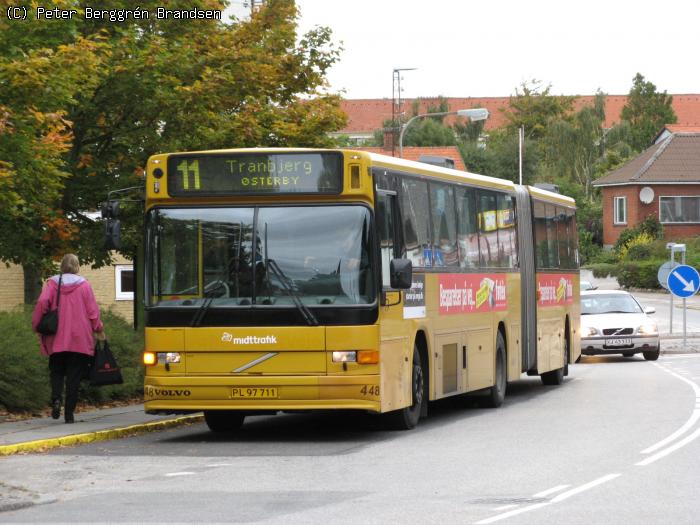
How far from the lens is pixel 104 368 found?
675 inches

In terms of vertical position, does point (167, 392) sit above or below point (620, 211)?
below

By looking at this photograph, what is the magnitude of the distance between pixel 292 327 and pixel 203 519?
17.8 ft

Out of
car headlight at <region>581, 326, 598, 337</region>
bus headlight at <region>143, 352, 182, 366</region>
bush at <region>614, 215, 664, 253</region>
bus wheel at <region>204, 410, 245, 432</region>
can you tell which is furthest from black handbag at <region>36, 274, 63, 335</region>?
bush at <region>614, 215, 664, 253</region>

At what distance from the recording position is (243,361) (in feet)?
50.9

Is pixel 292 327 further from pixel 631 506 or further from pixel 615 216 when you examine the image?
pixel 615 216

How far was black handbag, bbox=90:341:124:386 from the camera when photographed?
17.1 metres

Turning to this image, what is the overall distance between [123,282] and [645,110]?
94.6m

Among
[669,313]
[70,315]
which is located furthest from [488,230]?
[669,313]

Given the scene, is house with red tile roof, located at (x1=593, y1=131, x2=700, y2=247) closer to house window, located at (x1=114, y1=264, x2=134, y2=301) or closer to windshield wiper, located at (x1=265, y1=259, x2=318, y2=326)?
house window, located at (x1=114, y1=264, x2=134, y2=301)

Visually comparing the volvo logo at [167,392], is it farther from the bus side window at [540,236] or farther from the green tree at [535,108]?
the green tree at [535,108]

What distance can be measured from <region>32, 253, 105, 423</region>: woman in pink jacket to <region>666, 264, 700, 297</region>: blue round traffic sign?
23357 mm

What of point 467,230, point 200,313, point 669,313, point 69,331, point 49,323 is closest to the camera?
point 200,313

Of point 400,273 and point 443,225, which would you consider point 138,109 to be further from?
point 400,273

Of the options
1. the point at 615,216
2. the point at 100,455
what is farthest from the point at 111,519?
the point at 615,216
